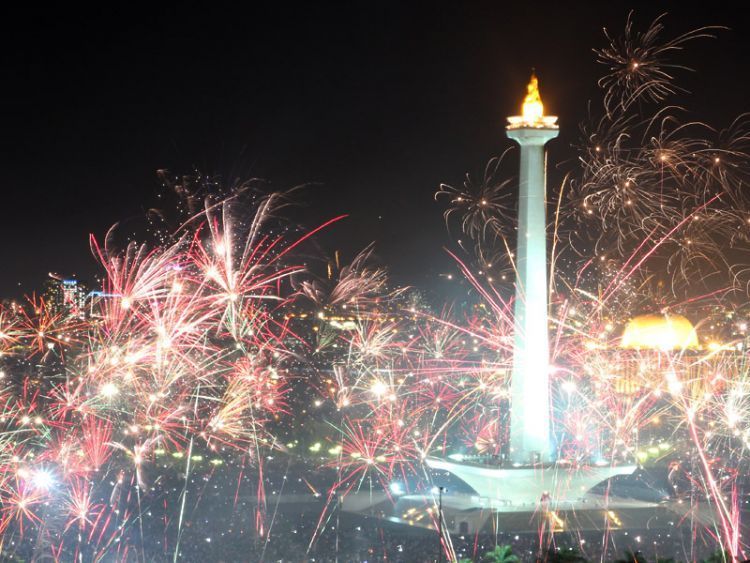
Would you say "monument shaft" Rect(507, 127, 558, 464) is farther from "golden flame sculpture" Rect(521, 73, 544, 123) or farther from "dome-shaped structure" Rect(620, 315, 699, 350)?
"dome-shaped structure" Rect(620, 315, 699, 350)

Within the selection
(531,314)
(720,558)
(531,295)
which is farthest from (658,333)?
(720,558)

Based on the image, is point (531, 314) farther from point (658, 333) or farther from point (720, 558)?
point (658, 333)

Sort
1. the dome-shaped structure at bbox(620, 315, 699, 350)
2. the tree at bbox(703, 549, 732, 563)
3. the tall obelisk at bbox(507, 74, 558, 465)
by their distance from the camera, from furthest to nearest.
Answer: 1. the dome-shaped structure at bbox(620, 315, 699, 350)
2. the tall obelisk at bbox(507, 74, 558, 465)
3. the tree at bbox(703, 549, 732, 563)

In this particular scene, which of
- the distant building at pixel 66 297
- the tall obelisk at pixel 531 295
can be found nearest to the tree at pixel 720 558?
the tall obelisk at pixel 531 295

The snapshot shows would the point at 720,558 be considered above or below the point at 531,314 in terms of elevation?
below

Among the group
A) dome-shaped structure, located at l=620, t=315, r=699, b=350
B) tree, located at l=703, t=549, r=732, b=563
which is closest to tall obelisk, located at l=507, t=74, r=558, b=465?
tree, located at l=703, t=549, r=732, b=563
